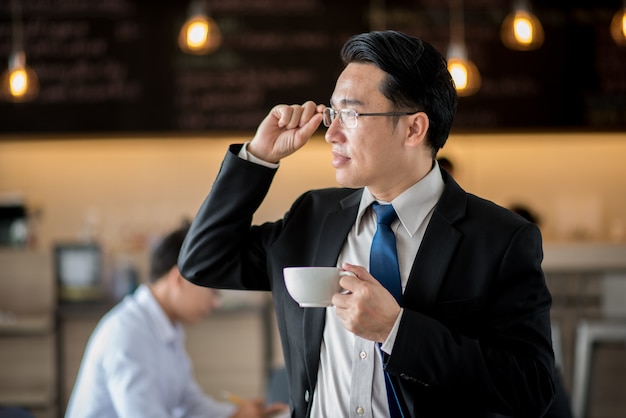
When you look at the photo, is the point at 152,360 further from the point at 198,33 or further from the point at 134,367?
the point at 198,33

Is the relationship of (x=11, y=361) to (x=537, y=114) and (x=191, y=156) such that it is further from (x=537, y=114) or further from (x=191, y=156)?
(x=537, y=114)

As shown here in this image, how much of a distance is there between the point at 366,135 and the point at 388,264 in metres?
0.21

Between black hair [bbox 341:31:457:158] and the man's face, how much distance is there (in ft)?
0.05

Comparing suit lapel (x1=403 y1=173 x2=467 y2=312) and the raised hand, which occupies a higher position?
the raised hand

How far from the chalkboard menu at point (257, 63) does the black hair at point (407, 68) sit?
388 centimetres

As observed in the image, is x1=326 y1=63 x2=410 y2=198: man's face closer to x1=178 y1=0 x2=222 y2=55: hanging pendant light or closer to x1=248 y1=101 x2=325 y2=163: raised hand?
x1=248 y1=101 x2=325 y2=163: raised hand

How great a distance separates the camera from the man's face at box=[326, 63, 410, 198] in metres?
1.53

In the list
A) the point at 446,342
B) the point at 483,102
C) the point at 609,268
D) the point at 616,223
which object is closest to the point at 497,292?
the point at 446,342

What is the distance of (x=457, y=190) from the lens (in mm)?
1562

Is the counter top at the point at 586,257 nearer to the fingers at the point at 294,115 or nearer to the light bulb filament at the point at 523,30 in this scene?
the light bulb filament at the point at 523,30

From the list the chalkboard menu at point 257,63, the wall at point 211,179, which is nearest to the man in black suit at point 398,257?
the chalkboard menu at point 257,63

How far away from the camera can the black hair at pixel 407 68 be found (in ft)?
4.97

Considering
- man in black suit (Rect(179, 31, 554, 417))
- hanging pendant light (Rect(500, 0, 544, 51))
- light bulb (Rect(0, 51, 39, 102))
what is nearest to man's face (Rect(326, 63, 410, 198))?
man in black suit (Rect(179, 31, 554, 417))

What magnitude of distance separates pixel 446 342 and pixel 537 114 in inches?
175
